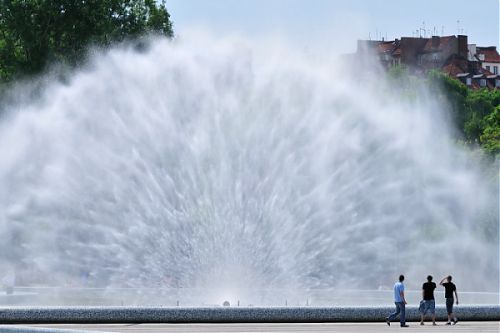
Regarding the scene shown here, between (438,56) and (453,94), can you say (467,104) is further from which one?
(438,56)

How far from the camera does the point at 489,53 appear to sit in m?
172

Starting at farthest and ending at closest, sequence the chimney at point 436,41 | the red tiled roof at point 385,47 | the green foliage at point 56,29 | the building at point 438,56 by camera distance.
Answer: the red tiled roof at point 385,47
the chimney at point 436,41
the building at point 438,56
the green foliage at point 56,29

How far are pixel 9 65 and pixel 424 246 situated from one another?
70.3 feet

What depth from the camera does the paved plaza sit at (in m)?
25.3

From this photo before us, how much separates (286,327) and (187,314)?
2.38 metres

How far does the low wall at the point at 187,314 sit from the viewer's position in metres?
27.0

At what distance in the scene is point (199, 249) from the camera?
3459 cm

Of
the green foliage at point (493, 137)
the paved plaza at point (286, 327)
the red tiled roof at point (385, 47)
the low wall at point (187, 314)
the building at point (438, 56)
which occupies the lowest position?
the paved plaza at point (286, 327)


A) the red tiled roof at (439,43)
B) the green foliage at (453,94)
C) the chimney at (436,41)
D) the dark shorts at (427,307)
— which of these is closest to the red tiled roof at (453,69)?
the red tiled roof at (439,43)

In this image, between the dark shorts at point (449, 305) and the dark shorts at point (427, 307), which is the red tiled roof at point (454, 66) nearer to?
the dark shorts at point (449, 305)

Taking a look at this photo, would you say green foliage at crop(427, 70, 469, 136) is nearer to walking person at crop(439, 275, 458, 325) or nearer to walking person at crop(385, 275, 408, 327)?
walking person at crop(439, 275, 458, 325)

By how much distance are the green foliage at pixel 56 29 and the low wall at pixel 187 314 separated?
3319cm

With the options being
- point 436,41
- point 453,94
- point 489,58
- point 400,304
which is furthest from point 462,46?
point 400,304

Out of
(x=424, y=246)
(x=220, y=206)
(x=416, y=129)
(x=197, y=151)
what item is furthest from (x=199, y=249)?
(x=424, y=246)
